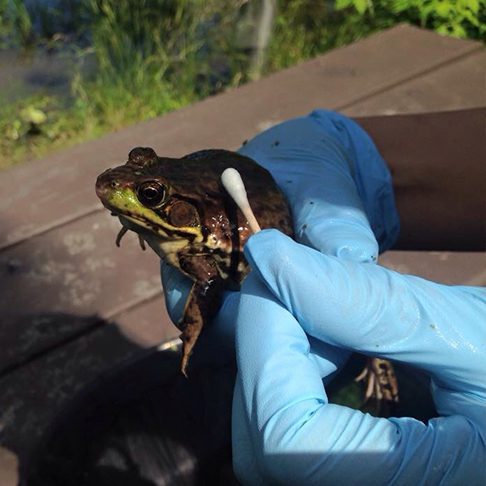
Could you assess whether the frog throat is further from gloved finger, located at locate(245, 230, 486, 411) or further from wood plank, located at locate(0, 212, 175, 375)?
wood plank, located at locate(0, 212, 175, 375)

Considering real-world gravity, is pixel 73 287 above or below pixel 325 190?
below

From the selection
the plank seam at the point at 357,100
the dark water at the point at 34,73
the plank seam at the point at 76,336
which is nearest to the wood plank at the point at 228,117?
the plank seam at the point at 357,100

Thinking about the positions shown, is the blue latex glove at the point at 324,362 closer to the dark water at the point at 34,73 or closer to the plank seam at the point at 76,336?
the plank seam at the point at 76,336

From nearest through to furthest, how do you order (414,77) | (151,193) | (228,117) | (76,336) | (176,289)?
(151,193) < (176,289) < (76,336) < (228,117) < (414,77)

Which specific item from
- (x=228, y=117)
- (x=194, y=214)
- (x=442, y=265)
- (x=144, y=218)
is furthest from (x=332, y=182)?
(x=228, y=117)

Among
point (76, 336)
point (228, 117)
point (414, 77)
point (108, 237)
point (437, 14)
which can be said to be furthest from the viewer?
point (437, 14)

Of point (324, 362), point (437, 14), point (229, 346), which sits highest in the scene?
point (437, 14)

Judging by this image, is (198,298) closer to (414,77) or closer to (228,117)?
(228,117)
